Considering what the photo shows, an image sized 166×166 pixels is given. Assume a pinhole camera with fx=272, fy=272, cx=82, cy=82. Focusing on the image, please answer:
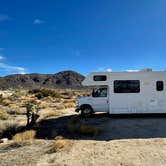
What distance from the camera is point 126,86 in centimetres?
1803

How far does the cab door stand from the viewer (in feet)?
59.9

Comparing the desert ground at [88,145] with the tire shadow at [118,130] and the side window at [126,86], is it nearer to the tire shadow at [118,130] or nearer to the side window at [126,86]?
the tire shadow at [118,130]

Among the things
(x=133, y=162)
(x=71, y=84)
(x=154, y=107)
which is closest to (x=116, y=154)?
(x=133, y=162)

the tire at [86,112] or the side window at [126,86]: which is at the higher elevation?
the side window at [126,86]

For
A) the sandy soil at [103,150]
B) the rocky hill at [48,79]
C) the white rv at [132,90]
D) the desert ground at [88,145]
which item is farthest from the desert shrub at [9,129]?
the rocky hill at [48,79]

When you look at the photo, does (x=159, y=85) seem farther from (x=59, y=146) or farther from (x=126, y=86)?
(x=59, y=146)

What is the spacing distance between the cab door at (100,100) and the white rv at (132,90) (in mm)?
113

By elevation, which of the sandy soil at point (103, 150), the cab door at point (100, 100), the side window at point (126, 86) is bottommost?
the sandy soil at point (103, 150)

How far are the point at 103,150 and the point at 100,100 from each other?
831 cm

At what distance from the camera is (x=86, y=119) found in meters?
18.2

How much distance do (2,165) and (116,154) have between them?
3891mm

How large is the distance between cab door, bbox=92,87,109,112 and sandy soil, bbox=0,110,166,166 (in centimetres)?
380

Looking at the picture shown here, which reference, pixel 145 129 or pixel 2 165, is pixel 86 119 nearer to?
pixel 145 129

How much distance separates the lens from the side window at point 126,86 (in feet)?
59.1
